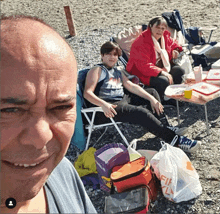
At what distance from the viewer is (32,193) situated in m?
0.79

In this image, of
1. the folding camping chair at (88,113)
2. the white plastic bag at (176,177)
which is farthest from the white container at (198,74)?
the white plastic bag at (176,177)

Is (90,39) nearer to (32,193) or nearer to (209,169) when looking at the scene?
(209,169)

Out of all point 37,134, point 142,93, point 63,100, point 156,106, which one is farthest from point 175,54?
point 37,134

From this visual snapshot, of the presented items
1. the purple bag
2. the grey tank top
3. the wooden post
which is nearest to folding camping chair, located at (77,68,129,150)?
the grey tank top

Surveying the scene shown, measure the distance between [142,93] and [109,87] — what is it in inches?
20.0

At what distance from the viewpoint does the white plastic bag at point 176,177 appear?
3.50m

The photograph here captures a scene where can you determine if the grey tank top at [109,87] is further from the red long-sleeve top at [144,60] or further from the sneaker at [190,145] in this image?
the sneaker at [190,145]

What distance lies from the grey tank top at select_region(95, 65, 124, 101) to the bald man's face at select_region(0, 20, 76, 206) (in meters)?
3.80

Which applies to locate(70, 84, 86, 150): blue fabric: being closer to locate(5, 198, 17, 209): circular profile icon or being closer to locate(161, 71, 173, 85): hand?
locate(161, 71, 173, 85): hand

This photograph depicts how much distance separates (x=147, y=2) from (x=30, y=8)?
427cm

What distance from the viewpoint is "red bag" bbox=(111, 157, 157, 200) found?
3.53 meters

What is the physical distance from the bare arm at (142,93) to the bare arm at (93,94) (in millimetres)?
539

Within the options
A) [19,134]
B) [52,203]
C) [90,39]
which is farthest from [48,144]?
[90,39]

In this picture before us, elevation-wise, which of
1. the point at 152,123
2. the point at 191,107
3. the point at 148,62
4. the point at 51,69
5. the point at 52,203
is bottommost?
the point at 191,107
